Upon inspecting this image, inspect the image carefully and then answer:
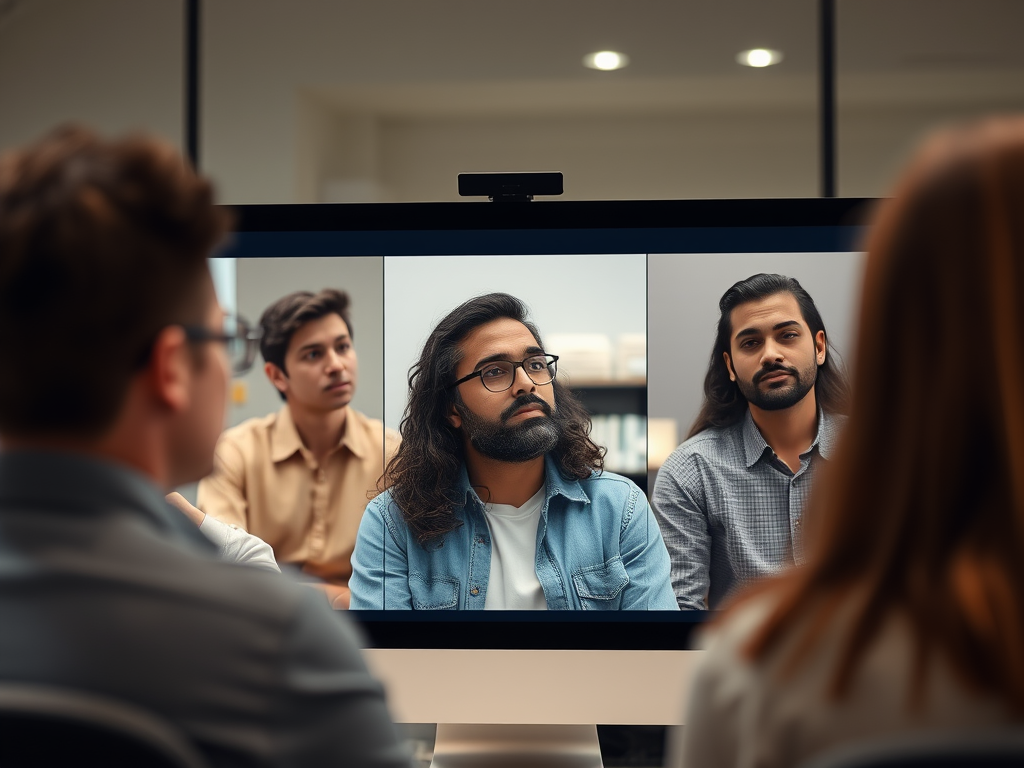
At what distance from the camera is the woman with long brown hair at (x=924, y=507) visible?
0.52 m

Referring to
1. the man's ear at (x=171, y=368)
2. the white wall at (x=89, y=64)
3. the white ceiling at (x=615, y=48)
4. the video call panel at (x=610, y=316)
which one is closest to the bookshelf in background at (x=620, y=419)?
the video call panel at (x=610, y=316)

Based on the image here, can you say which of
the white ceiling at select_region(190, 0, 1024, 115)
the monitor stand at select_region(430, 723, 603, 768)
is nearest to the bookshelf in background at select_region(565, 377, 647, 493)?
the monitor stand at select_region(430, 723, 603, 768)

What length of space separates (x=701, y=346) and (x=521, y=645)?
46 cm

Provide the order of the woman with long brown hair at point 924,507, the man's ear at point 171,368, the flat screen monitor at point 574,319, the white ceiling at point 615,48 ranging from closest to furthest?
the woman with long brown hair at point 924,507, the man's ear at point 171,368, the flat screen monitor at point 574,319, the white ceiling at point 615,48

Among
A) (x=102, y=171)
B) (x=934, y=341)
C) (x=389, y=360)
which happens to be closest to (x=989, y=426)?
(x=934, y=341)

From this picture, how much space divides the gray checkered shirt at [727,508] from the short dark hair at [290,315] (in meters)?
0.49

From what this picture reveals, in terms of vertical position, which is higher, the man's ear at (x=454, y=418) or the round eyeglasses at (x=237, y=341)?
the round eyeglasses at (x=237, y=341)

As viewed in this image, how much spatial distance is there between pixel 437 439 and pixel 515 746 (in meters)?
0.44

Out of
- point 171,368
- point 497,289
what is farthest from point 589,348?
point 171,368

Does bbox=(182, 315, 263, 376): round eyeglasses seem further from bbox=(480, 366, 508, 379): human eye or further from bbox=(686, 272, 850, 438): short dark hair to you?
bbox=(686, 272, 850, 438): short dark hair

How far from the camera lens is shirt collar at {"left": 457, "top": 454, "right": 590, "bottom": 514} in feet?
4.53

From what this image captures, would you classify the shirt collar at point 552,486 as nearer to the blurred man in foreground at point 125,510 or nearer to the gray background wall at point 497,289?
the gray background wall at point 497,289

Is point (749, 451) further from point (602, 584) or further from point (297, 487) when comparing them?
point (297, 487)

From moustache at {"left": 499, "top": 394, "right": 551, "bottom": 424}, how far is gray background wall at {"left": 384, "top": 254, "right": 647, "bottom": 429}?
76 mm
